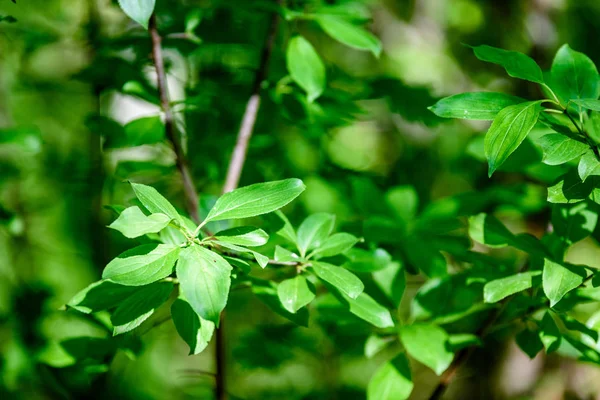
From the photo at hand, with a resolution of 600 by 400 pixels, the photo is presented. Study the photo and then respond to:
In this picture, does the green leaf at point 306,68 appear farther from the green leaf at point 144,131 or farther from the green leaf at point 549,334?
the green leaf at point 549,334

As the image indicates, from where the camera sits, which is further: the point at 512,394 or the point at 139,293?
the point at 512,394

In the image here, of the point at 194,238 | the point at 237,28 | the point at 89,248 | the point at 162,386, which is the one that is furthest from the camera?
the point at 162,386

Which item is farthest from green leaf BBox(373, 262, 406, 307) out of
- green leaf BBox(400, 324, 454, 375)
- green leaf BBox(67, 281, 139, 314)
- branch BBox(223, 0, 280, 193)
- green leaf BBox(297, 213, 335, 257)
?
green leaf BBox(67, 281, 139, 314)

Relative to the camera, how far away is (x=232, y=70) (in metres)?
1.40

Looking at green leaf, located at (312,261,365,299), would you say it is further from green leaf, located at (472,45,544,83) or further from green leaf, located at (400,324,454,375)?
green leaf, located at (472,45,544,83)

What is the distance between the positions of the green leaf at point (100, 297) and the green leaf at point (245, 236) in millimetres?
162

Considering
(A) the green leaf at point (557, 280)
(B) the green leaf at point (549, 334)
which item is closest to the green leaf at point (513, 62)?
(A) the green leaf at point (557, 280)

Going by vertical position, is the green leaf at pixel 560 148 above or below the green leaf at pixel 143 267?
above

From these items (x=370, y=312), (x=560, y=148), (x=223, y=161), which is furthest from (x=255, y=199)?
(x=223, y=161)

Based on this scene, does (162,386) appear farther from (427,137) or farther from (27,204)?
(427,137)

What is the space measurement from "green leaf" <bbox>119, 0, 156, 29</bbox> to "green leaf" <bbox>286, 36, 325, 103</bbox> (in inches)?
13.7

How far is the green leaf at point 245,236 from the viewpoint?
62cm

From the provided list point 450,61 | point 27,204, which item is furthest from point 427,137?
point 27,204

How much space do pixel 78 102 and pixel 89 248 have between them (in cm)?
74
